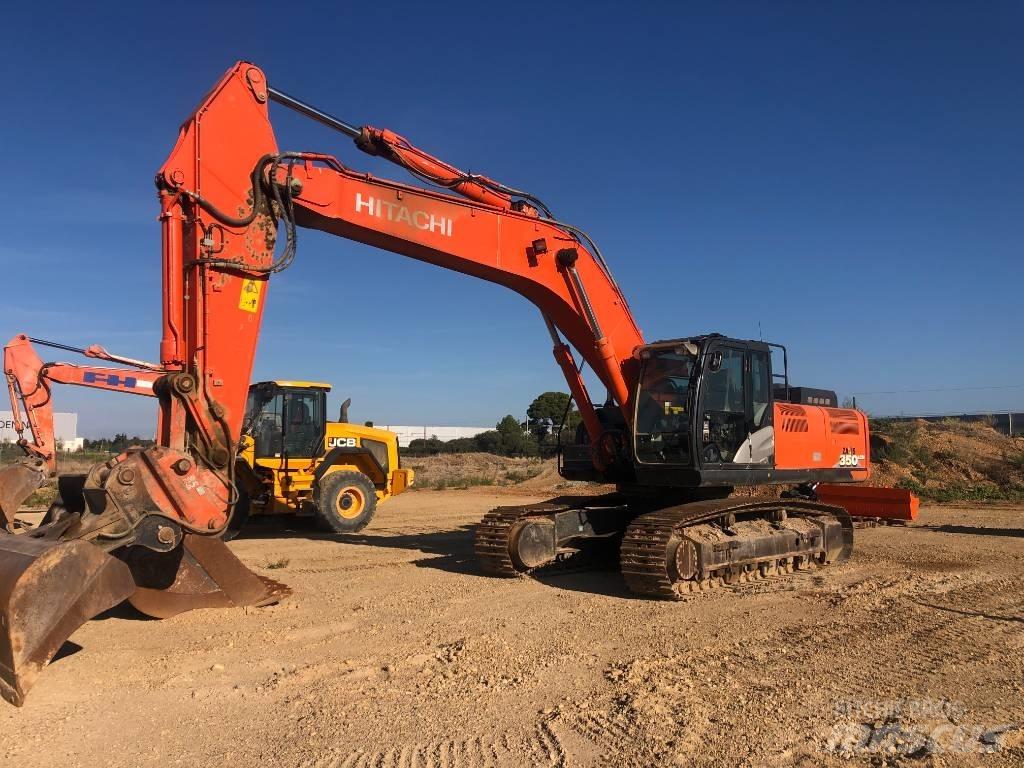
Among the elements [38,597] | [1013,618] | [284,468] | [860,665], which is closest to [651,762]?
[860,665]

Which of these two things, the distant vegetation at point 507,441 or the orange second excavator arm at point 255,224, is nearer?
the orange second excavator arm at point 255,224

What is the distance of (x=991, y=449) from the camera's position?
23.8 metres

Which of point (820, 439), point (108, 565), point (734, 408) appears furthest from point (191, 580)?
point (820, 439)

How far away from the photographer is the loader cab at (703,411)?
8578 mm

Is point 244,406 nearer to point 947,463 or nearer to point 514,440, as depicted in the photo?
point 947,463

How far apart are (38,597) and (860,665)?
542 cm

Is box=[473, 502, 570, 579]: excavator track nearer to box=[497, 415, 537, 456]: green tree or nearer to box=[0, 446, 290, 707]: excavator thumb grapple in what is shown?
box=[0, 446, 290, 707]: excavator thumb grapple

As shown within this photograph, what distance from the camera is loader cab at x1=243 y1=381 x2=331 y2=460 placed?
1348 centimetres

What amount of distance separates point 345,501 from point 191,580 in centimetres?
682

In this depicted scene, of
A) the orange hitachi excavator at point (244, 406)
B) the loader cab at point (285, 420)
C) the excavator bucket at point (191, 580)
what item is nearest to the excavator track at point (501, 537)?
the orange hitachi excavator at point (244, 406)

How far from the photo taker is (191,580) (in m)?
7.01

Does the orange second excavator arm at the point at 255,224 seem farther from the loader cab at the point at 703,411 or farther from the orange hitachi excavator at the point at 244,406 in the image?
the loader cab at the point at 703,411

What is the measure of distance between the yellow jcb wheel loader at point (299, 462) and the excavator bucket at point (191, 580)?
5.89 meters

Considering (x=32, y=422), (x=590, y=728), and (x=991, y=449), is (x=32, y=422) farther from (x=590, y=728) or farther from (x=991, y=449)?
(x=991, y=449)
